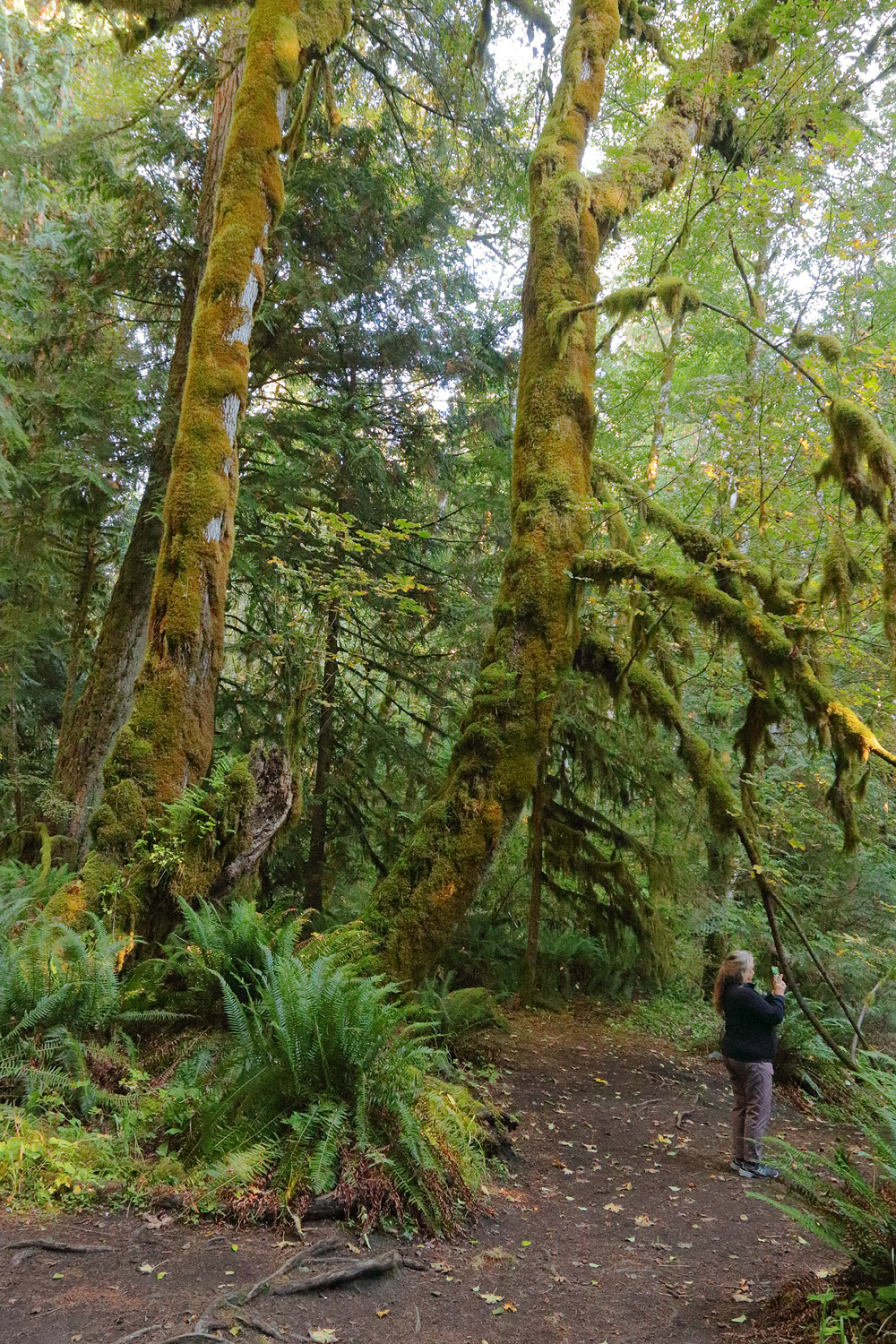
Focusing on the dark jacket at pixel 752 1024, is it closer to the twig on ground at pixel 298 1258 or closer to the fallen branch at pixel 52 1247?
the twig on ground at pixel 298 1258

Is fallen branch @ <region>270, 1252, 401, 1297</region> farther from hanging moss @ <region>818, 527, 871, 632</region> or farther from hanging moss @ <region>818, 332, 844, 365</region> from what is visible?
hanging moss @ <region>818, 332, 844, 365</region>

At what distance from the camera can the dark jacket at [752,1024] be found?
584 centimetres

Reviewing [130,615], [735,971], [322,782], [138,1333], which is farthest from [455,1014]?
[130,615]

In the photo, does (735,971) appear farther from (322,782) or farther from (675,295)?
(675,295)

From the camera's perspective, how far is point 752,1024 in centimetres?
593

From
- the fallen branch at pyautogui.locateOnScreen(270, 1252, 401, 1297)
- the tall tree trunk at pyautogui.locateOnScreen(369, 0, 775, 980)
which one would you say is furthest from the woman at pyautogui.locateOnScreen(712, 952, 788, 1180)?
the fallen branch at pyautogui.locateOnScreen(270, 1252, 401, 1297)

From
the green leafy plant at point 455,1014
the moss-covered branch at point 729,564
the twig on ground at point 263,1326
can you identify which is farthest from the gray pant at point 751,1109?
the twig on ground at point 263,1326

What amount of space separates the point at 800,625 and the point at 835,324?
361 inches

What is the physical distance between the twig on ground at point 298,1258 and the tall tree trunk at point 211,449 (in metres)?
3.37

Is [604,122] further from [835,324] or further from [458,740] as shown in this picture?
[458,740]

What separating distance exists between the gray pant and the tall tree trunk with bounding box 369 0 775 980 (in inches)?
99.3

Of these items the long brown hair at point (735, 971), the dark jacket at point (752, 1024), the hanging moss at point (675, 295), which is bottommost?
the dark jacket at point (752, 1024)

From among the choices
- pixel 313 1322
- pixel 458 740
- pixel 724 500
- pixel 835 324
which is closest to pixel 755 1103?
pixel 458 740

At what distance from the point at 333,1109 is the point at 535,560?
4.37 m
